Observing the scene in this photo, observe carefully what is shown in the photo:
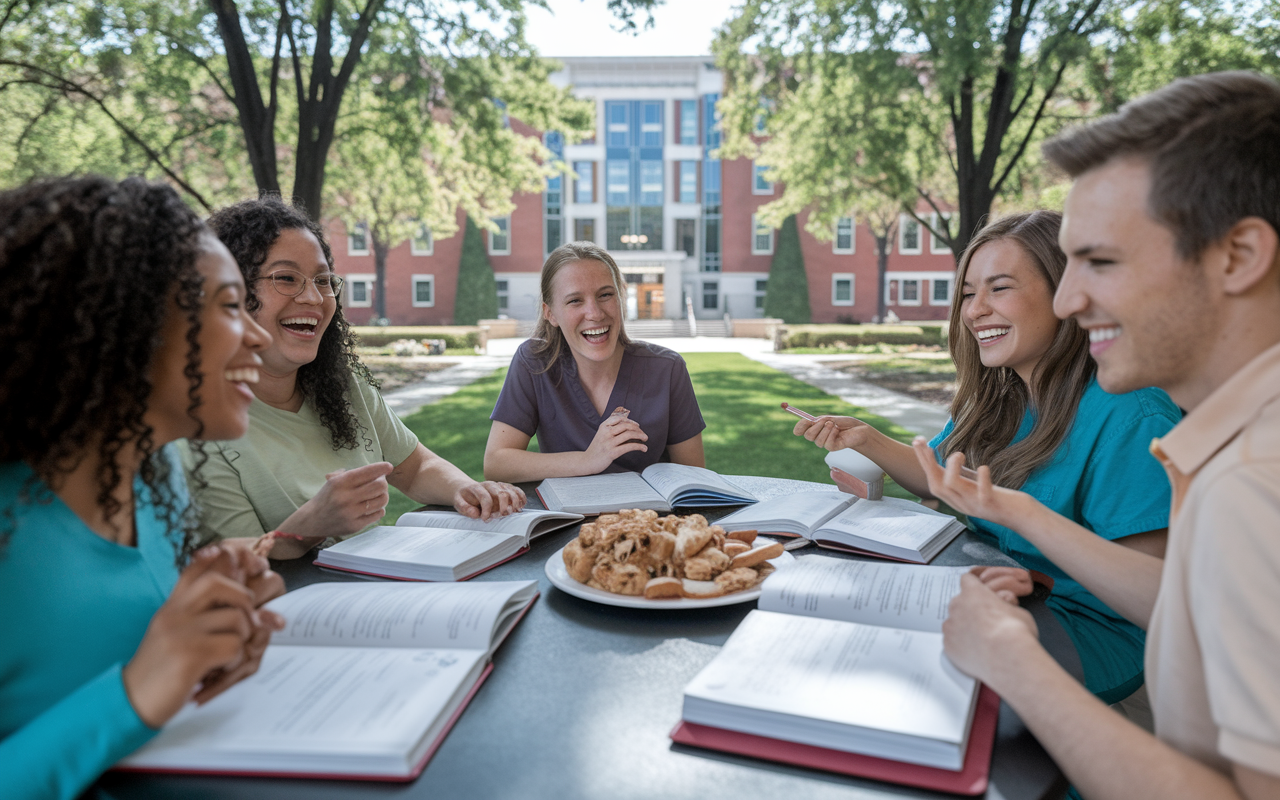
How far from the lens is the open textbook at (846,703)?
1058 mm

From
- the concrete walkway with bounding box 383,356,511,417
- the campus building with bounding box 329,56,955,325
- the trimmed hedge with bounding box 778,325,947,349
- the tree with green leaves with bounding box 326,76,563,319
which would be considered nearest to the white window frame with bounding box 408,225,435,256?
the campus building with bounding box 329,56,955,325

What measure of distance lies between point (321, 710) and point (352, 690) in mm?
61

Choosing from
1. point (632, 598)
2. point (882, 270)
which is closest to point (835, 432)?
point (632, 598)

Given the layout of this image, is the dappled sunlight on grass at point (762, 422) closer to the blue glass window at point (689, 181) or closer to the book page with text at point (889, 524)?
the book page with text at point (889, 524)

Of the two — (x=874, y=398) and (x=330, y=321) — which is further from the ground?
(x=330, y=321)

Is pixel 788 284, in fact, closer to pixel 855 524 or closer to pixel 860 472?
pixel 860 472

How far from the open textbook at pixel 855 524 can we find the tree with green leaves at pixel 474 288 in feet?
114

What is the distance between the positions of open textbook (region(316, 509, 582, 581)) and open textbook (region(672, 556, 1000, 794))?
0.77 metres

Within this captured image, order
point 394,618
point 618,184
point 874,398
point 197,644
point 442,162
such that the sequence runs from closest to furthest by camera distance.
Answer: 1. point 197,644
2. point 394,618
3. point 874,398
4. point 442,162
5. point 618,184

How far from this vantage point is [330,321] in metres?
2.76

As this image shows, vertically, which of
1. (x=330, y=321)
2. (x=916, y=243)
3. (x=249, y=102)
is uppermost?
(x=916, y=243)

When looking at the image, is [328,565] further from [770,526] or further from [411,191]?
[411,191]

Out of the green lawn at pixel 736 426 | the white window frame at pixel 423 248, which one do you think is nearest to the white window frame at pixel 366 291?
the white window frame at pixel 423 248

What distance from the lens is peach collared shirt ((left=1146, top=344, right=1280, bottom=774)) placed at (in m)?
0.93
